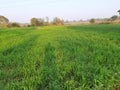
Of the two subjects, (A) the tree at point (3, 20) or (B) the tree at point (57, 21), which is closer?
(B) the tree at point (57, 21)

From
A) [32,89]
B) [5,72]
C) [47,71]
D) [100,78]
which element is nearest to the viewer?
[32,89]

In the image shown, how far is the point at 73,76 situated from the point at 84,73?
12.1 inches

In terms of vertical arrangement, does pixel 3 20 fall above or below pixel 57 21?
above

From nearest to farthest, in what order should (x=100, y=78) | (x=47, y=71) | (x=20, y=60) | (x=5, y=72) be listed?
(x=100, y=78), (x=47, y=71), (x=5, y=72), (x=20, y=60)

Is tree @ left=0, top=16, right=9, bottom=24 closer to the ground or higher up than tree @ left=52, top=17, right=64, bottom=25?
higher up

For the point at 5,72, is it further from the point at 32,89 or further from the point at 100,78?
the point at 100,78

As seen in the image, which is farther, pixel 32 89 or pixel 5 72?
pixel 5 72

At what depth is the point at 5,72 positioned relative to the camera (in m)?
6.21

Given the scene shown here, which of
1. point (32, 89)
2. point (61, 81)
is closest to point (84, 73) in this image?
point (61, 81)

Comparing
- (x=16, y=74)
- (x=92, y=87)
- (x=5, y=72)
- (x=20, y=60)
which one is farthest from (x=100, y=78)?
(x=20, y=60)

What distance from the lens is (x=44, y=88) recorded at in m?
4.80

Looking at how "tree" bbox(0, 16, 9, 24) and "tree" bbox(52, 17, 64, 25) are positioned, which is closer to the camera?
"tree" bbox(52, 17, 64, 25)

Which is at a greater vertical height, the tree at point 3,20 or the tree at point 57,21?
the tree at point 3,20

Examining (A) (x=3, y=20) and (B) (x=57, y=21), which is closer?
(B) (x=57, y=21)
